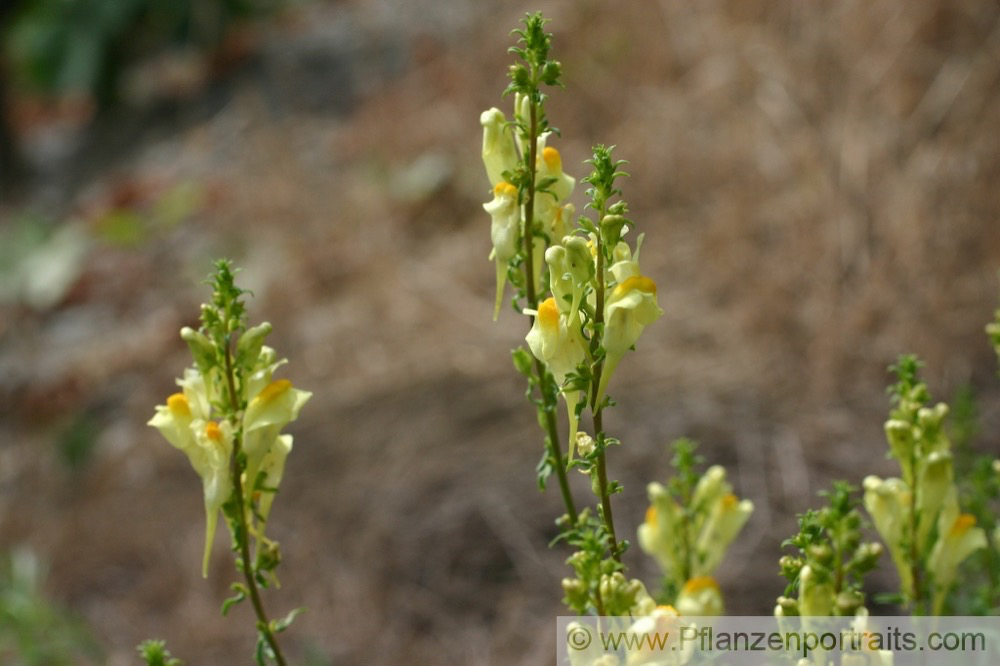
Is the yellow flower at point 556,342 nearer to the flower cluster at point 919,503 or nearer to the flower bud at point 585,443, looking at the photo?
the flower bud at point 585,443

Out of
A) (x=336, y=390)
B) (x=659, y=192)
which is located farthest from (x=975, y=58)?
(x=336, y=390)

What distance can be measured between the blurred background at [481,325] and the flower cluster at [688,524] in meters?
0.47

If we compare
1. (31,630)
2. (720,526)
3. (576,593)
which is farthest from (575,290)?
(31,630)

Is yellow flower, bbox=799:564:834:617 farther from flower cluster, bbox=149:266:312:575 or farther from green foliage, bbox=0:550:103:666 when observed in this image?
green foliage, bbox=0:550:103:666

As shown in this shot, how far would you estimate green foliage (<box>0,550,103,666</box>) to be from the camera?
2.17 m

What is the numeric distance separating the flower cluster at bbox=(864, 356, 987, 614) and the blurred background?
17.8 inches

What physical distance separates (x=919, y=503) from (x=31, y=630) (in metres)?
1.93

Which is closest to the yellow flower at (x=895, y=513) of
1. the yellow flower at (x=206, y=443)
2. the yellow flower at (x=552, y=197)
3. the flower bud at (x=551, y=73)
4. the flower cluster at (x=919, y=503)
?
the flower cluster at (x=919, y=503)

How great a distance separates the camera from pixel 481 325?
3592mm

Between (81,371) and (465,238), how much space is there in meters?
1.75

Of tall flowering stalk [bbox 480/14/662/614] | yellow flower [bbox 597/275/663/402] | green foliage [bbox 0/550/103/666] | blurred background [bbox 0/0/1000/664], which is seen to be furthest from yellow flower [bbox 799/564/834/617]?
green foliage [bbox 0/550/103/666]

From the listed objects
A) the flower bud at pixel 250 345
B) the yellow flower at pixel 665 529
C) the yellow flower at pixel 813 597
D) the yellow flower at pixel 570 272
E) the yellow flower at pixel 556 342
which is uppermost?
the yellow flower at pixel 570 272

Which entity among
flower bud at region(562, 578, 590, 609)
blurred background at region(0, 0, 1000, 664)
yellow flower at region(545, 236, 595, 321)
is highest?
blurred background at region(0, 0, 1000, 664)

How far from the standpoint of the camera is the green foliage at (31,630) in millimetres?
2174
